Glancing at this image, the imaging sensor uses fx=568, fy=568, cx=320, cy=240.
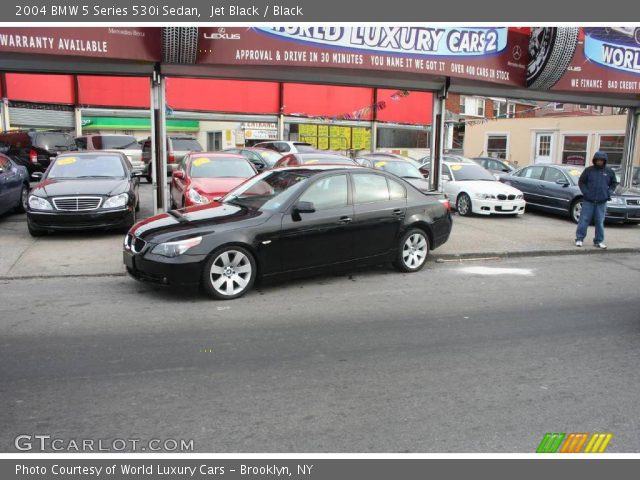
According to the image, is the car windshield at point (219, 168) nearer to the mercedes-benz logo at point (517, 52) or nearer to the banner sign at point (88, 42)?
→ the banner sign at point (88, 42)

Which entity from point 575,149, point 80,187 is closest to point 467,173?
point 80,187

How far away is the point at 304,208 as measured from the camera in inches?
273

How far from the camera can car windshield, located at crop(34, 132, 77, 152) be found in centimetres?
1797

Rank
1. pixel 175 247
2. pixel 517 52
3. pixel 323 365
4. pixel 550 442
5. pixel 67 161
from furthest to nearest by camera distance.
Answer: pixel 517 52 < pixel 67 161 < pixel 175 247 < pixel 323 365 < pixel 550 442

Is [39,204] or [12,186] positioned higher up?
[12,186]

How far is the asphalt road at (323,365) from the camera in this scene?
360 centimetres

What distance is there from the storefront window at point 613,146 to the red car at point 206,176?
74.2 ft

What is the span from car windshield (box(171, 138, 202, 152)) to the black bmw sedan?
13925mm

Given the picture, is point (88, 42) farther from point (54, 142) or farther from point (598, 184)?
point (54, 142)

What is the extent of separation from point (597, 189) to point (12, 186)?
38.0ft

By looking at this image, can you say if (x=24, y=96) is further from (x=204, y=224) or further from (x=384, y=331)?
(x=384, y=331)

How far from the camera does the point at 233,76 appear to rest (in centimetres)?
1145

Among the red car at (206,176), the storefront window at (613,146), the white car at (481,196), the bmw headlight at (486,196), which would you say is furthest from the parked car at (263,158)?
the storefront window at (613,146)

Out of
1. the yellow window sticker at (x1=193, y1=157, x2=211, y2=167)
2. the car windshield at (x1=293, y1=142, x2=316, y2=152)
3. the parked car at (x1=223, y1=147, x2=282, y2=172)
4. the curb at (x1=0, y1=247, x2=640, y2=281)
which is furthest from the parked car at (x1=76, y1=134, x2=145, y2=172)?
the curb at (x1=0, y1=247, x2=640, y2=281)
